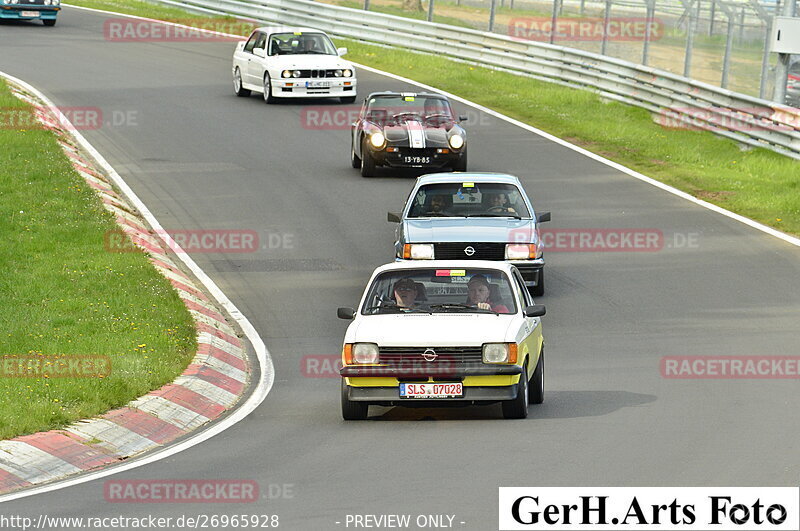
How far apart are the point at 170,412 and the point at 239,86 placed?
70.0 ft

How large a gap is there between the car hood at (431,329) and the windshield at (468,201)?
6068mm

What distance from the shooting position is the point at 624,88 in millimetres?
32906

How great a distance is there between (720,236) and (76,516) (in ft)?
47.9

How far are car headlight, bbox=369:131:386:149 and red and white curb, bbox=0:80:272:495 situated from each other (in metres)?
6.23

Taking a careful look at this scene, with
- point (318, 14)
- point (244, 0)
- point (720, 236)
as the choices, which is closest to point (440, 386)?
point (720, 236)

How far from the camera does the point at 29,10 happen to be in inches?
1740

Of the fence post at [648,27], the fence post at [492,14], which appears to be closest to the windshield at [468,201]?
the fence post at [648,27]

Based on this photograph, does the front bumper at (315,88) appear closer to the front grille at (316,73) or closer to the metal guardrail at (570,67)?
the front grille at (316,73)

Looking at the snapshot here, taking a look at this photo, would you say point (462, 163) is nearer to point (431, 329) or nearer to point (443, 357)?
point (431, 329)

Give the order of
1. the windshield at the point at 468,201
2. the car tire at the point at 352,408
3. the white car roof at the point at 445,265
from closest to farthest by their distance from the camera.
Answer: the car tire at the point at 352,408, the white car roof at the point at 445,265, the windshield at the point at 468,201

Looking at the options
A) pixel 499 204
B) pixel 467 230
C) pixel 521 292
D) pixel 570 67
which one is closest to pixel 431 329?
pixel 521 292

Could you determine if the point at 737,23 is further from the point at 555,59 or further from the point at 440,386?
the point at 440,386

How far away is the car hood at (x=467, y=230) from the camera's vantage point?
1861 cm

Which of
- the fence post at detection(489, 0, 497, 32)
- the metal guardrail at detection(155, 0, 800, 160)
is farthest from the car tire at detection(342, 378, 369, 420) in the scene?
the fence post at detection(489, 0, 497, 32)
